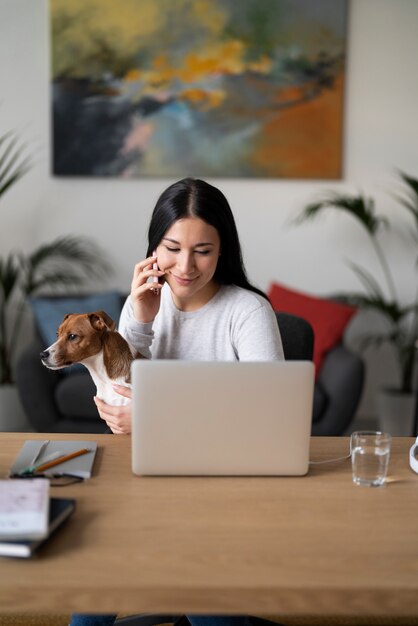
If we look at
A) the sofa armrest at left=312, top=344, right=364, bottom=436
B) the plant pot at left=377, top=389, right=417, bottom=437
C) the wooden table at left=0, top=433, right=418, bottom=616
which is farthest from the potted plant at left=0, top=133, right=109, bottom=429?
the wooden table at left=0, top=433, right=418, bottom=616

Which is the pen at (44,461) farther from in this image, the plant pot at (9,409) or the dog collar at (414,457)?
the plant pot at (9,409)

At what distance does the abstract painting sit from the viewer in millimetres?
4168

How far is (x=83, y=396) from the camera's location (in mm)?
3486

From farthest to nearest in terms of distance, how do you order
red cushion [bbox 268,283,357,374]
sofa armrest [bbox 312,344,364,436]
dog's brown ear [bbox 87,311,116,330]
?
red cushion [bbox 268,283,357,374] < sofa armrest [bbox 312,344,364,436] < dog's brown ear [bbox 87,311,116,330]

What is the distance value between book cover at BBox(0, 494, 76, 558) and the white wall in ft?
10.3

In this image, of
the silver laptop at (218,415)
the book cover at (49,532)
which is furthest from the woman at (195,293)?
the book cover at (49,532)

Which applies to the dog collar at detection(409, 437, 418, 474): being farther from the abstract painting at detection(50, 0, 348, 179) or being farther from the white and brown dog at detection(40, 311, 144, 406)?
the abstract painting at detection(50, 0, 348, 179)

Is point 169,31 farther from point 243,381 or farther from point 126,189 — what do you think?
point 243,381

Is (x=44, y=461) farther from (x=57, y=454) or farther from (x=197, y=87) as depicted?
(x=197, y=87)

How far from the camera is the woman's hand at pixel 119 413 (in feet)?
5.49

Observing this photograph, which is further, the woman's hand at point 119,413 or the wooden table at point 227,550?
the woman's hand at point 119,413

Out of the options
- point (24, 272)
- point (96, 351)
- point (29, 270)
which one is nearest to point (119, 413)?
point (96, 351)

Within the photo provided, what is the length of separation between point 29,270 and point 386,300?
1905 mm

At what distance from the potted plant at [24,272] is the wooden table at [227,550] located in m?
2.63
